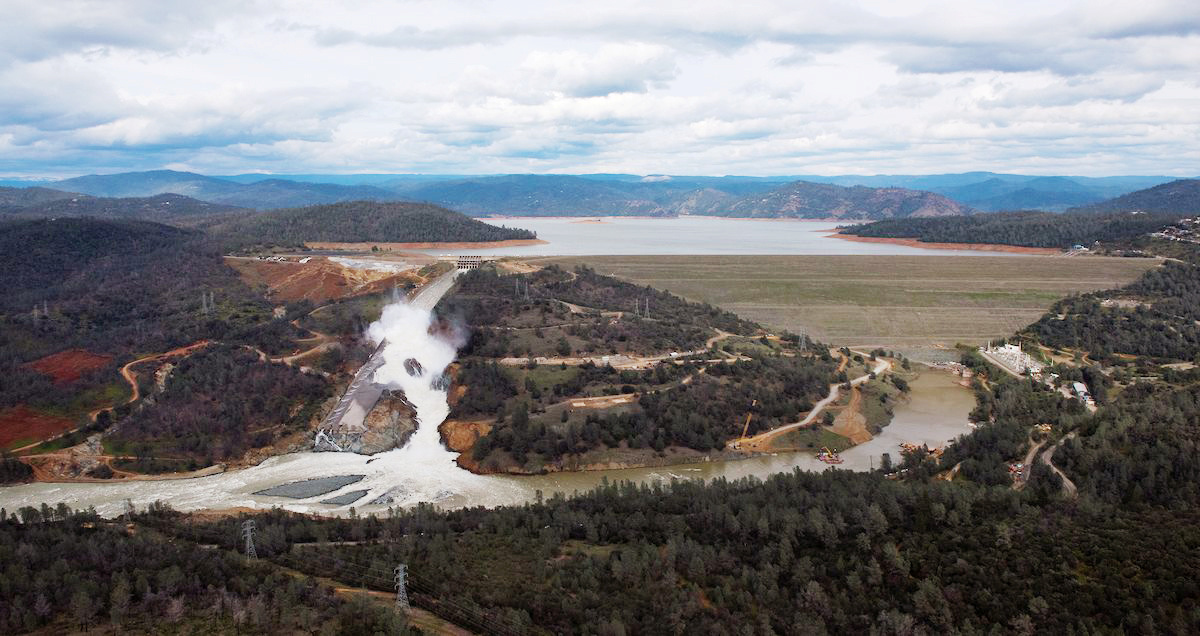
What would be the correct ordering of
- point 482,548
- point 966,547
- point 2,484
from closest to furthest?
point 966,547 → point 482,548 → point 2,484

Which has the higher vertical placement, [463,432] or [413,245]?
[413,245]

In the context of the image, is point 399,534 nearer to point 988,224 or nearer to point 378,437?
point 378,437

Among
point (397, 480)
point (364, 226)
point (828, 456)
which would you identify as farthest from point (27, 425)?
point (364, 226)

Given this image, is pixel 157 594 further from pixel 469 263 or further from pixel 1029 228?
pixel 1029 228

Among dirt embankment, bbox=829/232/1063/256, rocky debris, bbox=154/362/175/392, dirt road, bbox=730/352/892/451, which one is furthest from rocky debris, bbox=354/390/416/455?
dirt embankment, bbox=829/232/1063/256

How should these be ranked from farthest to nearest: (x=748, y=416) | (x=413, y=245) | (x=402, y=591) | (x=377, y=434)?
(x=413, y=245)
(x=748, y=416)
(x=377, y=434)
(x=402, y=591)

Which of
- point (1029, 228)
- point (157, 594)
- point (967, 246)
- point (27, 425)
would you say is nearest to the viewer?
point (157, 594)

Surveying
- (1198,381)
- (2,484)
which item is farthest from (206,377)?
(1198,381)

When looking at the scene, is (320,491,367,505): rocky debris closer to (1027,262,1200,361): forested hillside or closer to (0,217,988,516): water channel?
(0,217,988,516): water channel
